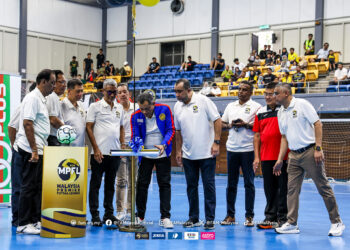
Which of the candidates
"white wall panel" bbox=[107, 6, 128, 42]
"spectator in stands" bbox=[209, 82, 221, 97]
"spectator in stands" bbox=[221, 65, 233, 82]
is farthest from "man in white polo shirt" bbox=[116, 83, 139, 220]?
"white wall panel" bbox=[107, 6, 128, 42]

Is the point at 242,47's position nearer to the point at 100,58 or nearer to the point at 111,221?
the point at 100,58

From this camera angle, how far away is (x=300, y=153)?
6.55 m

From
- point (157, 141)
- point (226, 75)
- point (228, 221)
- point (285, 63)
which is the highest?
point (285, 63)

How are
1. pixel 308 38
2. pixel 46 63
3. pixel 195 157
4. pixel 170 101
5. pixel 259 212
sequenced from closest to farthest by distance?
pixel 195 157 < pixel 259 212 < pixel 170 101 < pixel 308 38 < pixel 46 63

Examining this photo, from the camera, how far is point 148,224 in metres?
7.18

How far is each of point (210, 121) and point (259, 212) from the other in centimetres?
256

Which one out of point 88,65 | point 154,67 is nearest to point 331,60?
point 154,67

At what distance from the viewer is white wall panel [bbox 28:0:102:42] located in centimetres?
2886

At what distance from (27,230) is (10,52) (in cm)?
2337

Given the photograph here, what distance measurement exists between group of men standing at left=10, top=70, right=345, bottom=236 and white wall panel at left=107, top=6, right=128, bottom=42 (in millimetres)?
24414

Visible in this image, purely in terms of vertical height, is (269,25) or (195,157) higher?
(269,25)

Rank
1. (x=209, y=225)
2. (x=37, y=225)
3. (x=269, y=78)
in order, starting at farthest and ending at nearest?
(x=269, y=78) → (x=209, y=225) → (x=37, y=225)

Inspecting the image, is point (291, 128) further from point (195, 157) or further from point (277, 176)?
point (195, 157)

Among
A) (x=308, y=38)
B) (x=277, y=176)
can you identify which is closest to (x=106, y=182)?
(x=277, y=176)
